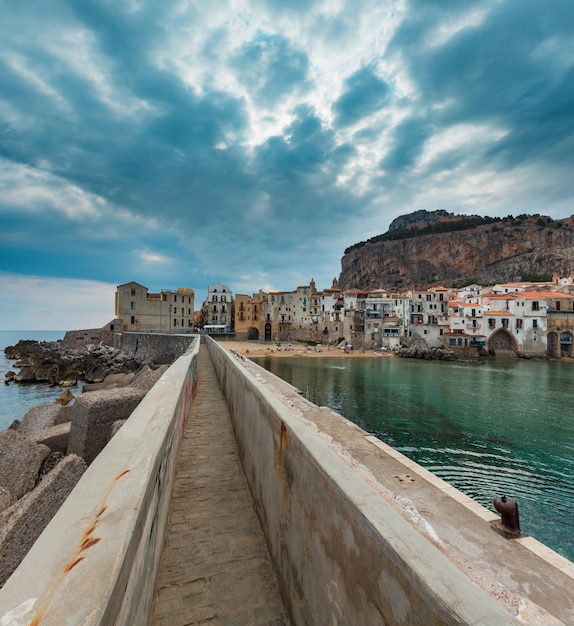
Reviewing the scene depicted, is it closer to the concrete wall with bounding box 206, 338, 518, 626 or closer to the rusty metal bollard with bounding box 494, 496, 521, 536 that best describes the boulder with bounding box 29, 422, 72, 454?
the concrete wall with bounding box 206, 338, 518, 626

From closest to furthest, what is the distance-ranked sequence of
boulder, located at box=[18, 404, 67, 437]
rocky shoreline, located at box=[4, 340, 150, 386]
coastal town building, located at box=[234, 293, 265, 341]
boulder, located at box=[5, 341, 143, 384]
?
boulder, located at box=[18, 404, 67, 437] < rocky shoreline, located at box=[4, 340, 150, 386] < boulder, located at box=[5, 341, 143, 384] < coastal town building, located at box=[234, 293, 265, 341]

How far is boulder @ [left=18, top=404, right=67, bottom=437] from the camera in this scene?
11447mm

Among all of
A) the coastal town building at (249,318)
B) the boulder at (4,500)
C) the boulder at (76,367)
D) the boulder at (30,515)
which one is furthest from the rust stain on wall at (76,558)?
the coastal town building at (249,318)

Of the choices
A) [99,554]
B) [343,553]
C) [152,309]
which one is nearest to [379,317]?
[152,309]

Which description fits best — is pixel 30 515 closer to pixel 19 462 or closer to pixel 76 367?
pixel 19 462

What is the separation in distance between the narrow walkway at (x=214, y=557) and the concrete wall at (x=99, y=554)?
57 centimetres

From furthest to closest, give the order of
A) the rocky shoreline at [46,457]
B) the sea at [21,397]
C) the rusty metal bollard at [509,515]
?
the sea at [21,397] → the rusty metal bollard at [509,515] → the rocky shoreline at [46,457]

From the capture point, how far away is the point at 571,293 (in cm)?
6212

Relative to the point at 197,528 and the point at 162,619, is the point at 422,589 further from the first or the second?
the point at 197,528

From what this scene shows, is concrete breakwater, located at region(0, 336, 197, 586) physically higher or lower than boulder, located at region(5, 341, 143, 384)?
higher

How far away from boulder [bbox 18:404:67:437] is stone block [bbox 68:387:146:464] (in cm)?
549

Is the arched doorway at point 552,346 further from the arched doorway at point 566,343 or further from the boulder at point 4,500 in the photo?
the boulder at point 4,500

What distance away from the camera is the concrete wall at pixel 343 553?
1.32 metres

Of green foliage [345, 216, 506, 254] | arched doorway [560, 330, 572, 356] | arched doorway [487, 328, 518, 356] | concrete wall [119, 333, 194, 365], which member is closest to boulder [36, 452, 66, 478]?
concrete wall [119, 333, 194, 365]
